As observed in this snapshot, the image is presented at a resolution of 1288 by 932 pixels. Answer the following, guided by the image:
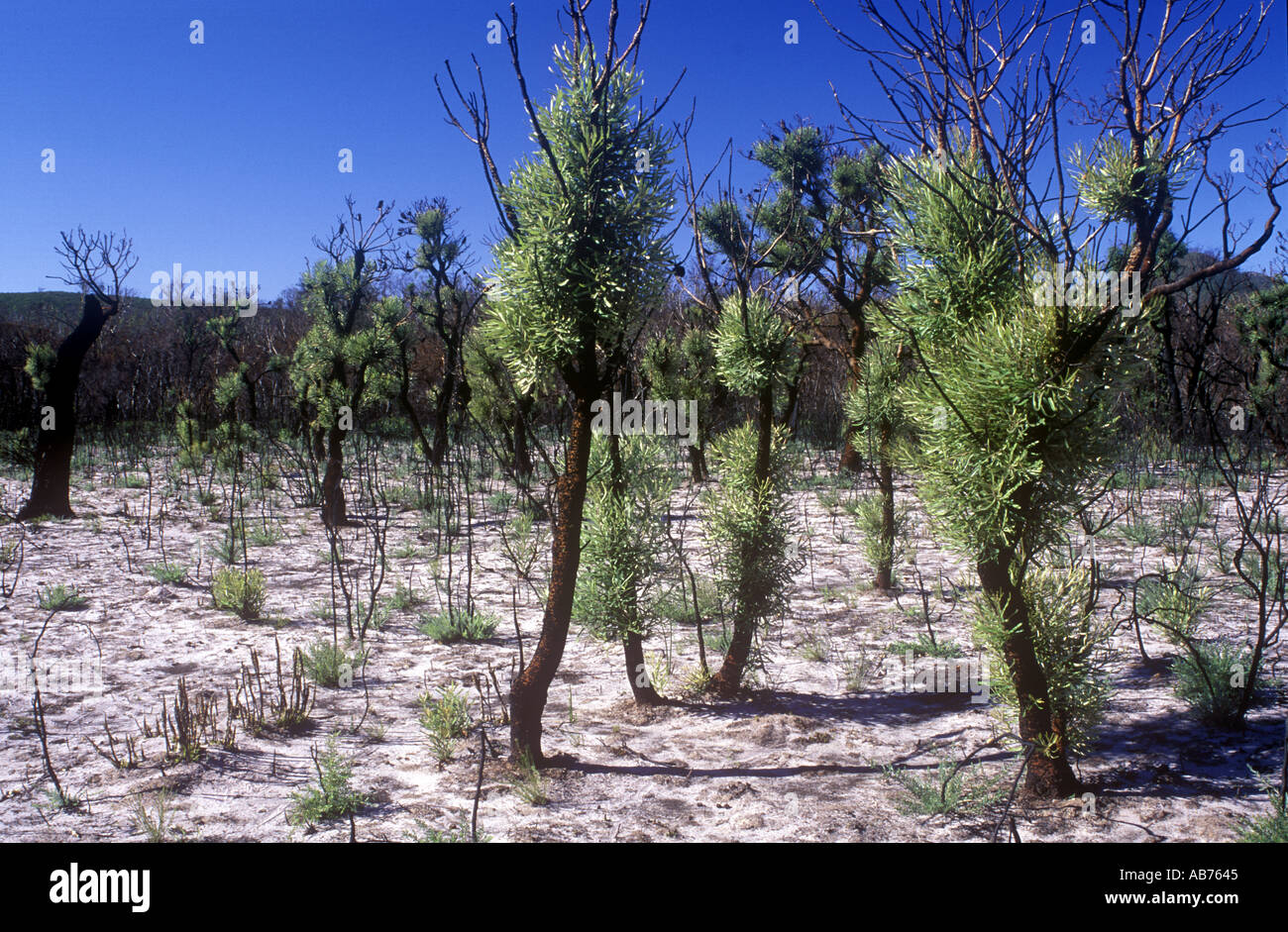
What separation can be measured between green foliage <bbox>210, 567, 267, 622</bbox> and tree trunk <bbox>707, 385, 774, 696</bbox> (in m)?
4.47

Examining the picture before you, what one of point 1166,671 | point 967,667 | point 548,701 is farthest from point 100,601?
point 1166,671

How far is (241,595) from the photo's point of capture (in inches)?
277

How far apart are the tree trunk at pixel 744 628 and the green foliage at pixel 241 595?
14.7 ft

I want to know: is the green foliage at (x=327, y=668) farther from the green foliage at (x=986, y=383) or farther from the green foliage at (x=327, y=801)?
the green foliage at (x=986, y=383)

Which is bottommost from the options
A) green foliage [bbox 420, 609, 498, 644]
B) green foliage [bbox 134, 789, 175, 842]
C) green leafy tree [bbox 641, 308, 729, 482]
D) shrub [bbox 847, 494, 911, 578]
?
green foliage [bbox 134, 789, 175, 842]

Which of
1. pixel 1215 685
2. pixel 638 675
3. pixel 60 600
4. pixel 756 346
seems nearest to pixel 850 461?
pixel 756 346

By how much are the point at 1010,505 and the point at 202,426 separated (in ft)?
72.1

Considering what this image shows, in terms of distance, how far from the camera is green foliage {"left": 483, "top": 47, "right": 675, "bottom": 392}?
3.38 metres

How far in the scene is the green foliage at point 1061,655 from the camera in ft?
11.6

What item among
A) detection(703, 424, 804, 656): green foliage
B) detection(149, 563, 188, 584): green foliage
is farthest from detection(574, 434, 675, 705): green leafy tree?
detection(149, 563, 188, 584): green foliage

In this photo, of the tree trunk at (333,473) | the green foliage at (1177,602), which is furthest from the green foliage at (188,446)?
the green foliage at (1177,602)

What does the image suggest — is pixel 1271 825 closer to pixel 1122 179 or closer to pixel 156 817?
pixel 1122 179

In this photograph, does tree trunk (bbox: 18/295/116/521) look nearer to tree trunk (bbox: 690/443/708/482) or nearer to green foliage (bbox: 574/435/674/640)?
tree trunk (bbox: 690/443/708/482)

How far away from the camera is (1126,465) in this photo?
14.1 meters
